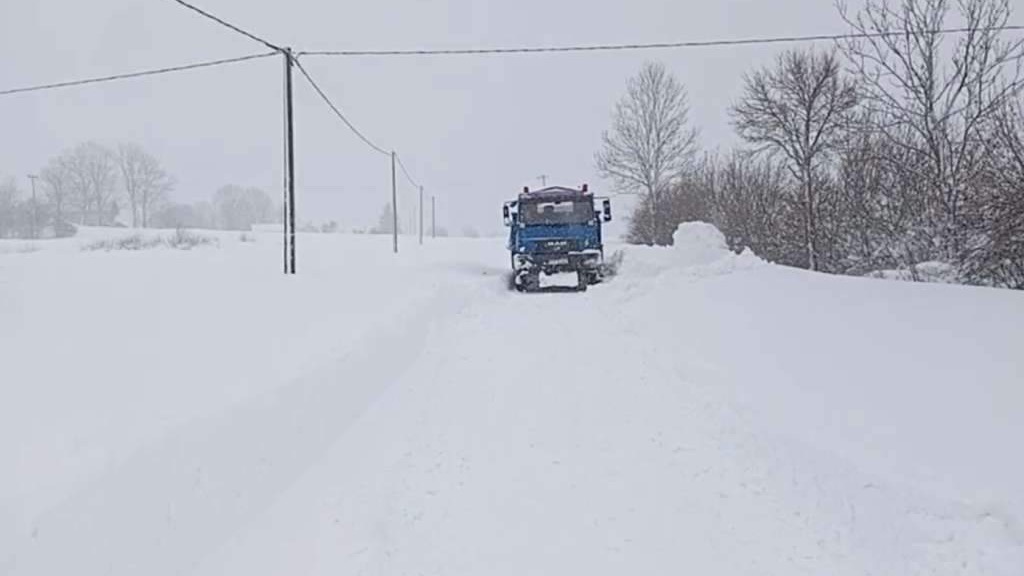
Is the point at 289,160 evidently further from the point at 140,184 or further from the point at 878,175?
the point at 140,184

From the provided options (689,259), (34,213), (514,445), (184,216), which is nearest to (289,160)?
(689,259)

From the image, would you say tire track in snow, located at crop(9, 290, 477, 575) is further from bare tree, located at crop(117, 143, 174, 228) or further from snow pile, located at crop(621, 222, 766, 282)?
bare tree, located at crop(117, 143, 174, 228)

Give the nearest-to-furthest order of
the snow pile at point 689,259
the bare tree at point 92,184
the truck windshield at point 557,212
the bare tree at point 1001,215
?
1. the bare tree at point 1001,215
2. the snow pile at point 689,259
3. the truck windshield at point 557,212
4. the bare tree at point 92,184

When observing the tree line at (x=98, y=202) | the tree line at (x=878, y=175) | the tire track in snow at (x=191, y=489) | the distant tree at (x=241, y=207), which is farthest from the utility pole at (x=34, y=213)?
the tire track in snow at (x=191, y=489)

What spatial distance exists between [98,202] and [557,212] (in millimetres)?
83300

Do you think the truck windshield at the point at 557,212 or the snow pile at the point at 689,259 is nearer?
the snow pile at the point at 689,259

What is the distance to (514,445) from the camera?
20.5 feet

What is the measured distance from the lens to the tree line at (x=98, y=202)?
6475 cm

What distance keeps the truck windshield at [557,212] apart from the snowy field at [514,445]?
33.2 ft

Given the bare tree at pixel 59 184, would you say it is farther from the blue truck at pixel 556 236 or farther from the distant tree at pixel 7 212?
the blue truck at pixel 556 236

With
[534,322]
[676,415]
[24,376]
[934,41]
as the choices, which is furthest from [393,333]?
[934,41]

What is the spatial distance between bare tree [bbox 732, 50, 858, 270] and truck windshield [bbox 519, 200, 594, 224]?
927 centimetres

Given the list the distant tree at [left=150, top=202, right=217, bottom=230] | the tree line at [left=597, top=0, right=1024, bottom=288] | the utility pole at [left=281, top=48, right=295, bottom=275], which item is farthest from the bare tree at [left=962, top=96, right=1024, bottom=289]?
the distant tree at [left=150, top=202, right=217, bottom=230]

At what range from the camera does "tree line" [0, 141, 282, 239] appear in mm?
64750
